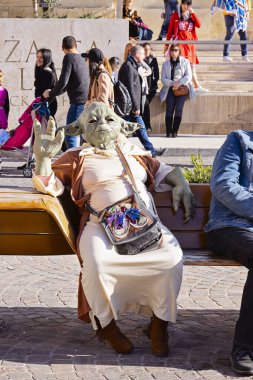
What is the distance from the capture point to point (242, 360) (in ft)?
17.2

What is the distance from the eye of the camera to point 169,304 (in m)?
5.54

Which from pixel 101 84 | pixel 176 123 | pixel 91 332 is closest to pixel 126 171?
pixel 91 332

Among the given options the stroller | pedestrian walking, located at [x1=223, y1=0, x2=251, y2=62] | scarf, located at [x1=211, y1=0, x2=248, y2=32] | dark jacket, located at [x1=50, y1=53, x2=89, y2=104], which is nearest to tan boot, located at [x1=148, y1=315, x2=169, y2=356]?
the stroller

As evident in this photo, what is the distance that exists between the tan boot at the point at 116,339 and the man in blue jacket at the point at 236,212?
60 centimetres

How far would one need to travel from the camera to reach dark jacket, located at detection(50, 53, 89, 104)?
12.8 m

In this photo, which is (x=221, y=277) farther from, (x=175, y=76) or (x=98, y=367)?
(x=175, y=76)

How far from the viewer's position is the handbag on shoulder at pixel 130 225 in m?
5.61

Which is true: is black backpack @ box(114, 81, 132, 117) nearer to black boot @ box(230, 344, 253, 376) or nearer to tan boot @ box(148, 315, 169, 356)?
tan boot @ box(148, 315, 169, 356)

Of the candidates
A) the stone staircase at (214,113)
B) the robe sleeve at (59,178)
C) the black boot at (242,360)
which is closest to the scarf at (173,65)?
the stone staircase at (214,113)

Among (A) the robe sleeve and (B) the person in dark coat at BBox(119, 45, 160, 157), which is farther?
(B) the person in dark coat at BBox(119, 45, 160, 157)

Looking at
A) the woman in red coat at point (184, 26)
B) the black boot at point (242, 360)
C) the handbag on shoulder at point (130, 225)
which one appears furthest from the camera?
the woman in red coat at point (184, 26)

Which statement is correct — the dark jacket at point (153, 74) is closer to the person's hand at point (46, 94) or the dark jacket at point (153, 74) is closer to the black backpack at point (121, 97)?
the black backpack at point (121, 97)

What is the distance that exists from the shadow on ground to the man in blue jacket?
322 millimetres

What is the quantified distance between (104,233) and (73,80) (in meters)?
7.42
